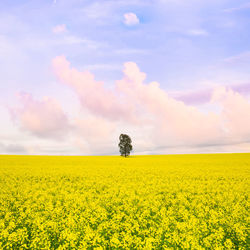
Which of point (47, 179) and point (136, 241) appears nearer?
point (136, 241)

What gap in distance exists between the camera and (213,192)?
54.8ft

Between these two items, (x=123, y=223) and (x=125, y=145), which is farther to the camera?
(x=125, y=145)

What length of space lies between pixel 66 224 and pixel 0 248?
2.45 meters

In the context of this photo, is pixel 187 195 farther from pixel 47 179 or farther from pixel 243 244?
pixel 47 179

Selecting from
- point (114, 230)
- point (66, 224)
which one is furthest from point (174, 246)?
point (66, 224)

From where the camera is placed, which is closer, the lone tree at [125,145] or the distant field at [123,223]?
the distant field at [123,223]

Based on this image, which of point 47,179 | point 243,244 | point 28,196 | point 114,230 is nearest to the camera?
point 243,244

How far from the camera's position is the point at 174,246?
732 centimetres

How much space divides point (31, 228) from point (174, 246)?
19.1 feet

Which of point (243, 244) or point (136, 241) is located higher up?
point (136, 241)

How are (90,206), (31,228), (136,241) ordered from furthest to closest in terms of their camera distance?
(90,206) < (31,228) < (136,241)

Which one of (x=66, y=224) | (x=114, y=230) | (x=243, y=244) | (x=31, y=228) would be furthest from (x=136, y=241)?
(x=31, y=228)

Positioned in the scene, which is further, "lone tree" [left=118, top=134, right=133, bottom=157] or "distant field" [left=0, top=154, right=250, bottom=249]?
"lone tree" [left=118, top=134, right=133, bottom=157]

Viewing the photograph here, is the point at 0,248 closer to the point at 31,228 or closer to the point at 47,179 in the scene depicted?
the point at 31,228
